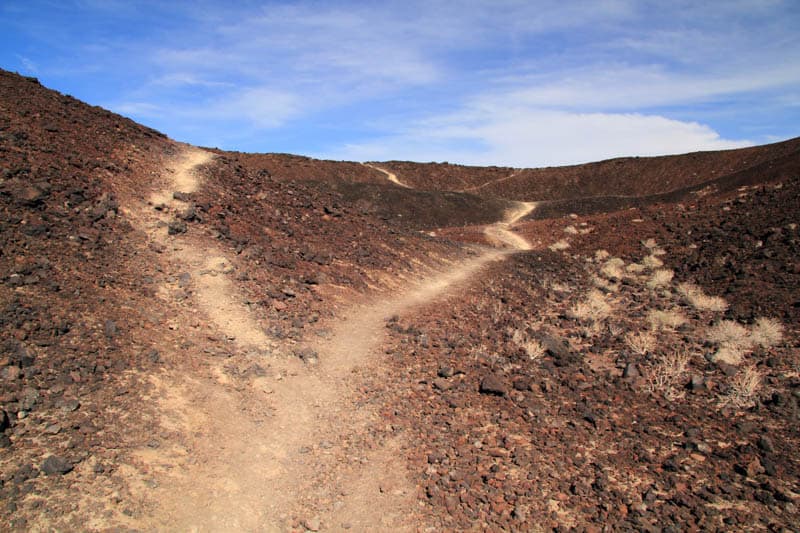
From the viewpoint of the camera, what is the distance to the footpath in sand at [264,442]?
4434mm

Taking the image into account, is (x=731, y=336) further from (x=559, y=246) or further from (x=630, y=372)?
(x=559, y=246)

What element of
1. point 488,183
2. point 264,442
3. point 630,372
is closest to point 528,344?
point 630,372

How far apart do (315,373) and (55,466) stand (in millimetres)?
3556

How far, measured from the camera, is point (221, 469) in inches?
194

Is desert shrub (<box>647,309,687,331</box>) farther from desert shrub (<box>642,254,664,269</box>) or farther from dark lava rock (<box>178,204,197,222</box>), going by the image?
dark lava rock (<box>178,204,197,222</box>)

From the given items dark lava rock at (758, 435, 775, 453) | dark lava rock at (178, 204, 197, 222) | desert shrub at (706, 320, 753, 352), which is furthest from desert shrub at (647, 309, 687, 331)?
dark lava rock at (178, 204, 197, 222)

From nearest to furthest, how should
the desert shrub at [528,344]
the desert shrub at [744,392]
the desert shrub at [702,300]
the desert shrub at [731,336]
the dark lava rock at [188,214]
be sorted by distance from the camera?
1. the desert shrub at [744,392]
2. the desert shrub at [528,344]
3. the desert shrub at [731,336]
4. the dark lava rock at [188,214]
5. the desert shrub at [702,300]

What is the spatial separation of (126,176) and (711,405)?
470 inches

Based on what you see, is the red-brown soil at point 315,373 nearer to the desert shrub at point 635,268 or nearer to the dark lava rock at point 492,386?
the dark lava rock at point 492,386

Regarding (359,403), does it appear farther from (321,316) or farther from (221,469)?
(321,316)

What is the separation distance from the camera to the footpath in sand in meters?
4.43

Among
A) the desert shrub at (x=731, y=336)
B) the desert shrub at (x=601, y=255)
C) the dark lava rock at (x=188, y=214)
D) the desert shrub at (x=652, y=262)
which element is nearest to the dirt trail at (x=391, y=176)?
the desert shrub at (x=601, y=255)

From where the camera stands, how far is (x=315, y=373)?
725 cm

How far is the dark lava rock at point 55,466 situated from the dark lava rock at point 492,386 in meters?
4.93
